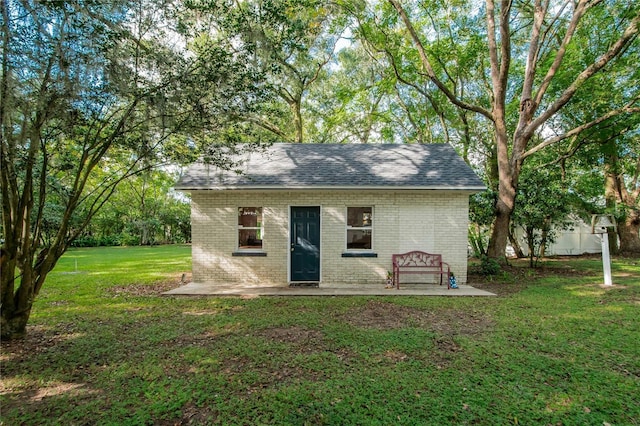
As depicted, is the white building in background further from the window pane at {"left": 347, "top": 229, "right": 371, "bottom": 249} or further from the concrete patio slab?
the window pane at {"left": 347, "top": 229, "right": 371, "bottom": 249}

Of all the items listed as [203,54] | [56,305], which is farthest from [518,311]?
[56,305]

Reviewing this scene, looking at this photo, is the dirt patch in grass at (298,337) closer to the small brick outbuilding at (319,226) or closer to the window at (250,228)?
the small brick outbuilding at (319,226)

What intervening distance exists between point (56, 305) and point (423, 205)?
990 centimetres

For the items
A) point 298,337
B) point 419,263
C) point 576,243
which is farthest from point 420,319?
point 576,243

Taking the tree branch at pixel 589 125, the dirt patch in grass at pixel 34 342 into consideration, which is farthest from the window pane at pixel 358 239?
the dirt patch in grass at pixel 34 342

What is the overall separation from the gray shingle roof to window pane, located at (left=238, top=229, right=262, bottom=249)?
152 cm

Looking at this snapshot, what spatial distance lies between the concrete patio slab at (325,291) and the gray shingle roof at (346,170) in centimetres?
291

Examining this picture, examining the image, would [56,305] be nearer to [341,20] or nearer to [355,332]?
[355,332]

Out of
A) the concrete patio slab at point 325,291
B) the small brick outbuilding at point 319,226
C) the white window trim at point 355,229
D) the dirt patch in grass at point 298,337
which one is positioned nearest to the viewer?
the dirt patch in grass at point 298,337

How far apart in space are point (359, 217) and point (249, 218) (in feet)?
11.5

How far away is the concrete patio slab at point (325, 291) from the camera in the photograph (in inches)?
317

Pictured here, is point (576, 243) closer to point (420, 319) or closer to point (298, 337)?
point (420, 319)

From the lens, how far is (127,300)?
7.59 meters

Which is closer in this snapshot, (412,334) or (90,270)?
(412,334)
